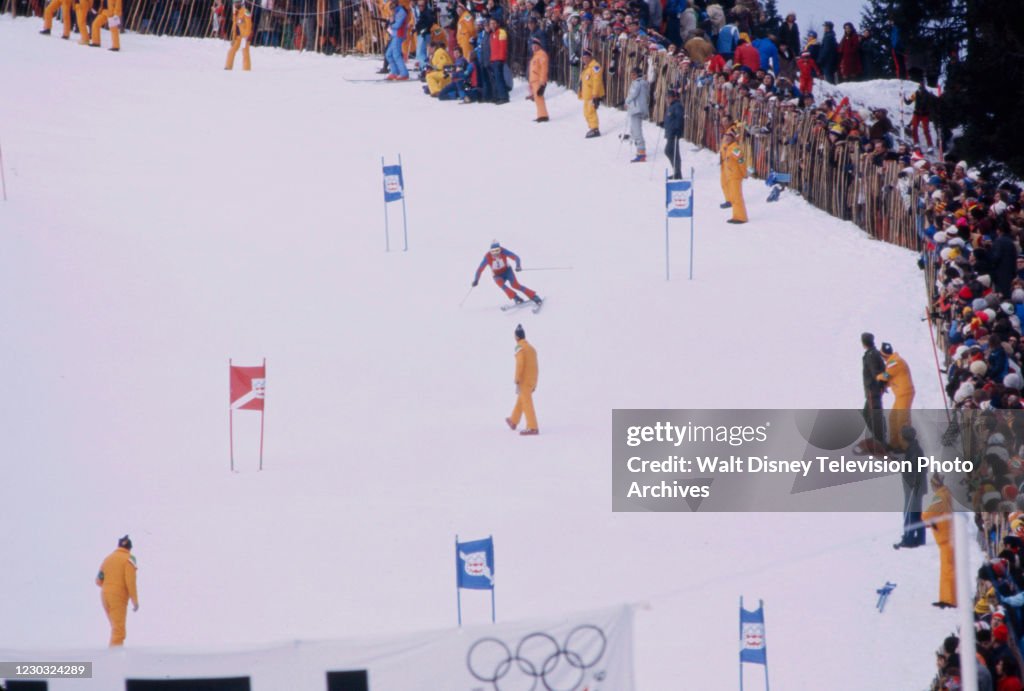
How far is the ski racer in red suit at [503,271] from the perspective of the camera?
18.7m

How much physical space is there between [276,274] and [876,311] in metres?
7.74

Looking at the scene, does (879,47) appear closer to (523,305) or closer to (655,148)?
(655,148)

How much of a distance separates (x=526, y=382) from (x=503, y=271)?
3.41 m

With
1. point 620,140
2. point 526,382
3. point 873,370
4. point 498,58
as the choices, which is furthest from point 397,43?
point 873,370

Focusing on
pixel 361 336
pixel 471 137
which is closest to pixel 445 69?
pixel 471 137

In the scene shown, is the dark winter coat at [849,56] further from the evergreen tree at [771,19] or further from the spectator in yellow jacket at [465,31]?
the spectator in yellow jacket at [465,31]

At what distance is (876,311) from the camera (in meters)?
18.0

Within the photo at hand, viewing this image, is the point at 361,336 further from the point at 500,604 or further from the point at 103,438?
the point at 500,604

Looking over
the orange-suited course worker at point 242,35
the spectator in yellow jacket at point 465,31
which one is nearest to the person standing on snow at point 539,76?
the spectator in yellow jacket at point 465,31

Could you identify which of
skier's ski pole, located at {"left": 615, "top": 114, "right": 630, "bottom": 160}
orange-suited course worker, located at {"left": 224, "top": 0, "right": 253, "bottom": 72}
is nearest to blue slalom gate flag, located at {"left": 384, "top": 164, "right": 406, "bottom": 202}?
skier's ski pole, located at {"left": 615, "top": 114, "right": 630, "bottom": 160}

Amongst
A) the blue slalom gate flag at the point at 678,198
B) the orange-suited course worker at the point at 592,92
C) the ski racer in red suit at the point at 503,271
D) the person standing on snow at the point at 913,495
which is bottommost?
the person standing on snow at the point at 913,495

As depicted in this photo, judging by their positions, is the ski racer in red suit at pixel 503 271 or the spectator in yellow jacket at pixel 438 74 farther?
the spectator in yellow jacket at pixel 438 74

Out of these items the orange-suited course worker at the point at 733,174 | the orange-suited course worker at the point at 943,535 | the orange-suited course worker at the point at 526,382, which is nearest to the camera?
the orange-suited course worker at the point at 943,535

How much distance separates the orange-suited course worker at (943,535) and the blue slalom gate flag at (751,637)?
176 centimetres
